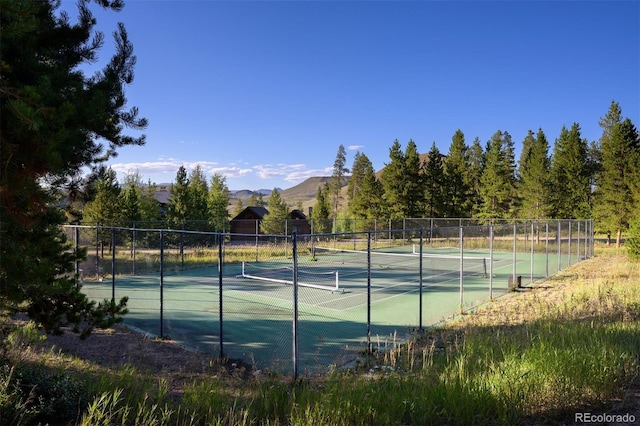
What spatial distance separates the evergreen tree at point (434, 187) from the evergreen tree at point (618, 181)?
45.0ft

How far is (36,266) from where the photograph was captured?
3979 mm

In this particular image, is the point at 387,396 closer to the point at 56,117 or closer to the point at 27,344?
the point at 56,117

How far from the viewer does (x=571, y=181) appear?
4059 centimetres

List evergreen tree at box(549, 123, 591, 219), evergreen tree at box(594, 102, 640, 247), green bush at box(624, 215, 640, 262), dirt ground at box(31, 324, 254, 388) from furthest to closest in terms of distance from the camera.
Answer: evergreen tree at box(549, 123, 591, 219) → evergreen tree at box(594, 102, 640, 247) → green bush at box(624, 215, 640, 262) → dirt ground at box(31, 324, 254, 388)

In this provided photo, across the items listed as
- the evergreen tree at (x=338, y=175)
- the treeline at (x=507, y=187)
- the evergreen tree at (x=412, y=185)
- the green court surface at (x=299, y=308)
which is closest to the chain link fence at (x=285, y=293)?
the green court surface at (x=299, y=308)

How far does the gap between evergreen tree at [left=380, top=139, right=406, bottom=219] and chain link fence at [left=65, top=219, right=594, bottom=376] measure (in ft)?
58.6

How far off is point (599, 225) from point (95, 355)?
38.1m

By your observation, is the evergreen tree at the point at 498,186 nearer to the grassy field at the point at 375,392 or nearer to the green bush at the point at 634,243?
the green bush at the point at 634,243

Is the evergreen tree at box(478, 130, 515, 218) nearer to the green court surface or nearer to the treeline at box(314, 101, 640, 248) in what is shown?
the treeline at box(314, 101, 640, 248)

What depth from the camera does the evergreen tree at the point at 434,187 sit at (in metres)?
44.8

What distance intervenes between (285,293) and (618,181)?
107 ft

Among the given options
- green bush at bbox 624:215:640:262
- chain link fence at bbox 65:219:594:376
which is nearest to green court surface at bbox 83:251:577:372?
chain link fence at bbox 65:219:594:376

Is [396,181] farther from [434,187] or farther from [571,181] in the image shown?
[571,181]

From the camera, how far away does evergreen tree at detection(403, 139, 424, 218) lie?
42.5m
